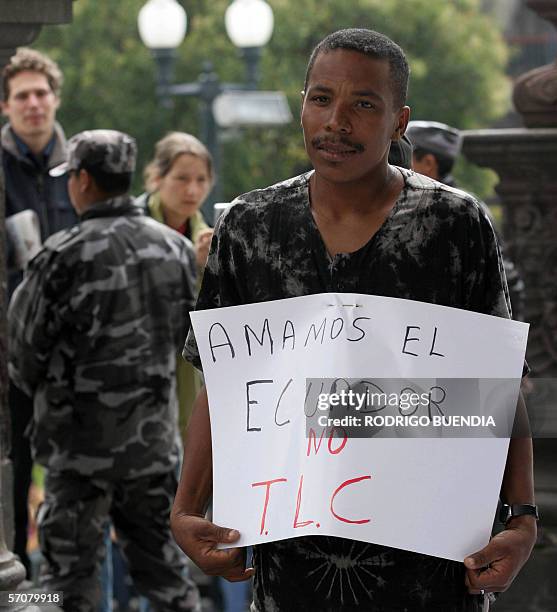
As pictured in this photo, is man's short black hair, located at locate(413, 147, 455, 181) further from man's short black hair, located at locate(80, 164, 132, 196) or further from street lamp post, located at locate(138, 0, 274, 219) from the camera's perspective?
street lamp post, located at locate(138, 0, 274, 219)

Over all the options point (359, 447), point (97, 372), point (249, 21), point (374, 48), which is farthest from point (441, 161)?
point (249, 21)

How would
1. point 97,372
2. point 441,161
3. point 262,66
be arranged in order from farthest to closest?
point 262,66 → point 441,161 → point 97,372

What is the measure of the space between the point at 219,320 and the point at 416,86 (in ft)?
131

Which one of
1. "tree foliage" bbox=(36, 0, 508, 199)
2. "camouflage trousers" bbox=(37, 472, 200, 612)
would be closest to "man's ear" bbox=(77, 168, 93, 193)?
"camouflage trousers" bbox=(37, 472, 200, 612)

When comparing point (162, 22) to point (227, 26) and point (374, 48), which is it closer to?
point (227, 26)

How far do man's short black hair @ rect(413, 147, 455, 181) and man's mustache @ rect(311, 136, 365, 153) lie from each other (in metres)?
3.55

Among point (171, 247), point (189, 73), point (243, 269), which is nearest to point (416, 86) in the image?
point (189, 73)

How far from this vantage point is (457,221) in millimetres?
3254

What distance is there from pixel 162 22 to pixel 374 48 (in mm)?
15983

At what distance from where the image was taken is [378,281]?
3248 millimetres

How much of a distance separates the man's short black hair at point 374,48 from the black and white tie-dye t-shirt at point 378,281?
0.57ft

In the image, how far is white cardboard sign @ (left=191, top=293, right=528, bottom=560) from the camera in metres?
3.18

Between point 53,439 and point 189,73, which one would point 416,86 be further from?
point 53,439

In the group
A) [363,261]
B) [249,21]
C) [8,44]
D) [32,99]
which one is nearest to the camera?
[363,261]
